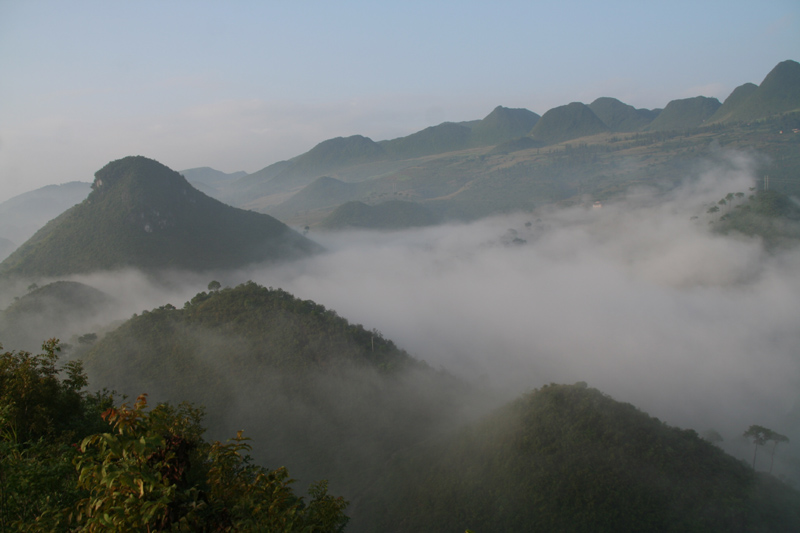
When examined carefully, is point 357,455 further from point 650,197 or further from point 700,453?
point 650,197

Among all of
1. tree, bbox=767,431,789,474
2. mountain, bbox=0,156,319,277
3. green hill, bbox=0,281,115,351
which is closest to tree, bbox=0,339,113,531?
green hill, bbox=0,281,115,351

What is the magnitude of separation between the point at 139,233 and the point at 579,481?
9403cm

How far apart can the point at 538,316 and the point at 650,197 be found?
9969cm

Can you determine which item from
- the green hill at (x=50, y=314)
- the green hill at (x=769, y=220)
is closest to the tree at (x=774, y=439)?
the green hill at (x=769, y=220)

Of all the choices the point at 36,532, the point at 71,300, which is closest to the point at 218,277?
the point at 71,300

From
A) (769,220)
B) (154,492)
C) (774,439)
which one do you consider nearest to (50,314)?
(154,492)

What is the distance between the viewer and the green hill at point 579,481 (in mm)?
29031

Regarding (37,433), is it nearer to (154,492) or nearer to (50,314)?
(154,492)

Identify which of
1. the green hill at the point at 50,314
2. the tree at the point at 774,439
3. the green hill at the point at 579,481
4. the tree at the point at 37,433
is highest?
the tree at the point at 37,433

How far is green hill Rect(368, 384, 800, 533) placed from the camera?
2903 cm

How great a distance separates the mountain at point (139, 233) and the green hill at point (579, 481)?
246 feet

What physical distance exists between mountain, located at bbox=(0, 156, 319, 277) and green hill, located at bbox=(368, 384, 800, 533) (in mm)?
74993

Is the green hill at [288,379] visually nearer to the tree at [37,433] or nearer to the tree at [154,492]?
the tree at [37,433]

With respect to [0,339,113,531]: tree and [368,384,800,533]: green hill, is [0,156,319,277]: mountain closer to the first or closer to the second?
[368,384,800,533]: green hill
